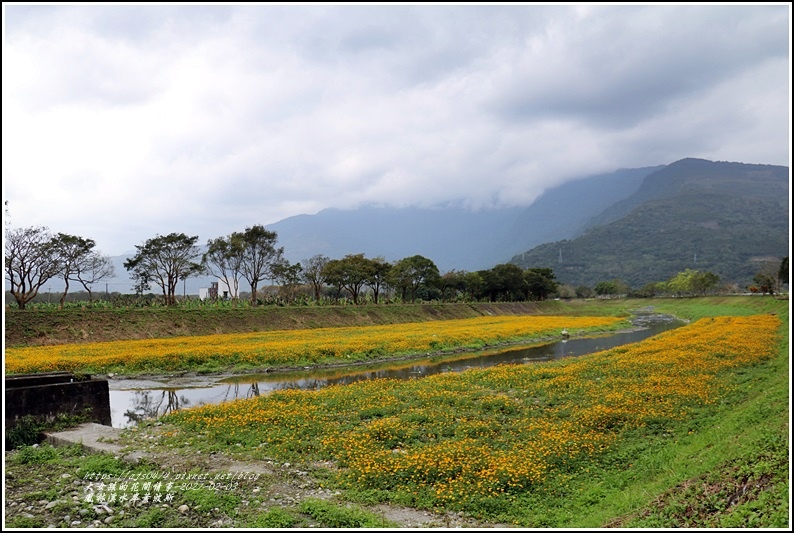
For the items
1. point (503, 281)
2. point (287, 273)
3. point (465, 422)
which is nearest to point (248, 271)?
point (287, 273)

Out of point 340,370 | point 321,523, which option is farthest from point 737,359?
point 321,523

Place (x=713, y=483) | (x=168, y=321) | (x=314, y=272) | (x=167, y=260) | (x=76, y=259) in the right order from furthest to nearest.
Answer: (x=314, y=272)
(x=167, y=260)
(x=76, y=259)
(x=168, y=321)
(x=713, y=483)

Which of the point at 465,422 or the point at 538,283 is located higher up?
the point at 538,283

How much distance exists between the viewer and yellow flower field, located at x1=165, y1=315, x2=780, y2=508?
9180 millimetres

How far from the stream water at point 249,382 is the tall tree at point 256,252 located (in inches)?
1665

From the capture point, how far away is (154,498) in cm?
818

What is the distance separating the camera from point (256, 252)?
70438 millimetres

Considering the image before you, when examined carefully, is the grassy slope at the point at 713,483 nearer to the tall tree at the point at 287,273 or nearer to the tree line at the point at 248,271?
the tree line at the point at 248,271

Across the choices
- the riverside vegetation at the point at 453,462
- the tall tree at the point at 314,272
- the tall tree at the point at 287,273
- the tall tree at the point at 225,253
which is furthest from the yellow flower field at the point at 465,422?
the tall tree at the point at 314,272

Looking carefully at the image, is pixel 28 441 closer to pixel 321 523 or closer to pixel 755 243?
pixel 321 523

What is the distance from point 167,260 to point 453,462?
61.7 m

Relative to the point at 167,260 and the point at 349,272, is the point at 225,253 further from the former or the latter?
the point at 349,272

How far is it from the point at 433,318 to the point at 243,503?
209ft

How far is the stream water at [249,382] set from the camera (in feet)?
→ 63.8
